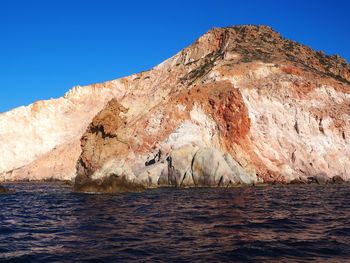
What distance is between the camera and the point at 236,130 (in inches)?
2506

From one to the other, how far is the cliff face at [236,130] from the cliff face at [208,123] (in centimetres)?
16

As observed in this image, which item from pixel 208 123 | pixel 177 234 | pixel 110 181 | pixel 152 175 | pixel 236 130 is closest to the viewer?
pixel 177 234

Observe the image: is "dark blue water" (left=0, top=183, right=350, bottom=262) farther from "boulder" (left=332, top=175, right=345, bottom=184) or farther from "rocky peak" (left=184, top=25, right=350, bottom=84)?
"rocky peak" (left=184, top=25, right=350, bottom=84)

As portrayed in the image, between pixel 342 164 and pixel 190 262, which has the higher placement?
pixel 342 164

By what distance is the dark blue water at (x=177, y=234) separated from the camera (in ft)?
44.4

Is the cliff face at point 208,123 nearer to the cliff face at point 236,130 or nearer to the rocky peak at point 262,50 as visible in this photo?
the cliff face at point 236,130

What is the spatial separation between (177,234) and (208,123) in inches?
1935

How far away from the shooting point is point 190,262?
12.6 m

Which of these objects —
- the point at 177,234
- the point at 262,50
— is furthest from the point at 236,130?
the point at 177,234

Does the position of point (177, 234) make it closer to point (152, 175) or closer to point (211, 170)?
point (211, 170)

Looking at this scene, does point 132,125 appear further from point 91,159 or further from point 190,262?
point 190,262

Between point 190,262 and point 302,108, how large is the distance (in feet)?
208

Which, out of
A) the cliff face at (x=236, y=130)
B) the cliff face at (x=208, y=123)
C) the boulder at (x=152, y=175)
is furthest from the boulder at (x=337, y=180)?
the boulder at (x=152, y=175)

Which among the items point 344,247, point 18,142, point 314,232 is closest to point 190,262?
point 344,247
